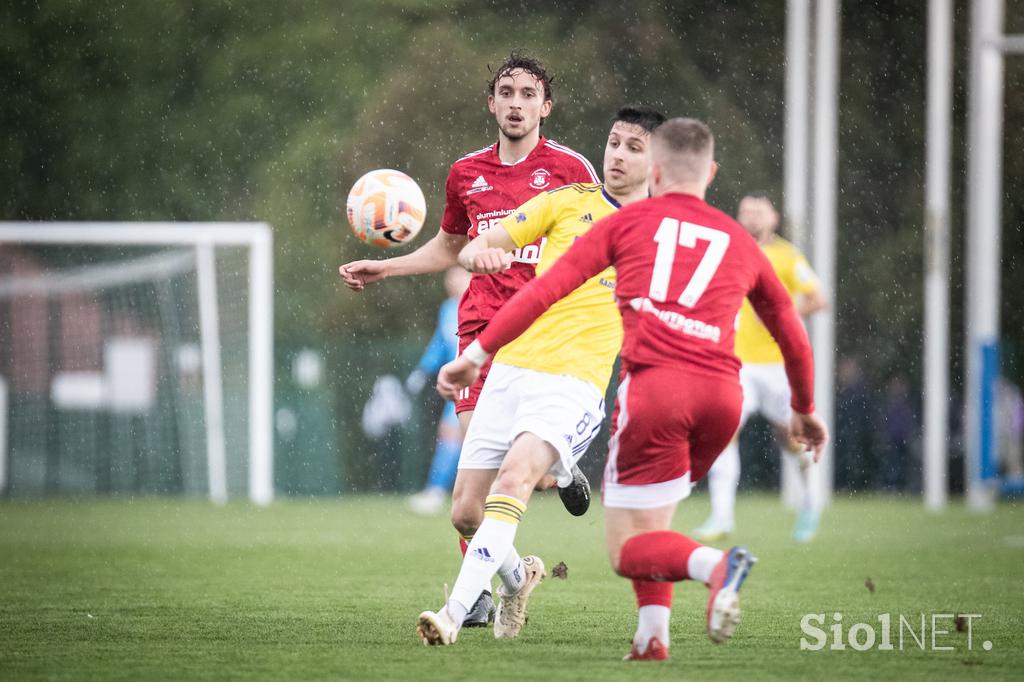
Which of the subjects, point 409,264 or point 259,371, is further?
point 259,371

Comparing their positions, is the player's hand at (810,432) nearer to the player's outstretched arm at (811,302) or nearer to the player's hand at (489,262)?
the player's hand at (489,262)

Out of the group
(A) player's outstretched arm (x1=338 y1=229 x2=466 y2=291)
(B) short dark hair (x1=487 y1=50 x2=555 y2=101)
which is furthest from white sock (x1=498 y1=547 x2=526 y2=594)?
(B) short dark hair (x1=487 y1=50 x2=555 y2=101)

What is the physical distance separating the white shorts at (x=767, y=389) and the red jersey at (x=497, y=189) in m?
5.20

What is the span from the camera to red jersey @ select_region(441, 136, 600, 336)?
7.11m

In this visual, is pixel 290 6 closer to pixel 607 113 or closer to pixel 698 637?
pixel 607 113

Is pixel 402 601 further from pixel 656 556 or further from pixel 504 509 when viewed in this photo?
pixel 656 556

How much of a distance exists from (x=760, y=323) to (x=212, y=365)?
739 cm

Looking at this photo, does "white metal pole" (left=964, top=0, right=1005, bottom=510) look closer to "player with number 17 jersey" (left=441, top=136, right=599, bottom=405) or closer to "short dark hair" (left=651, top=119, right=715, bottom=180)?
"player with number 17 jersey" (left=441, top=136, right=599, bottom=405)

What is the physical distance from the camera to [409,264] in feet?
23.8

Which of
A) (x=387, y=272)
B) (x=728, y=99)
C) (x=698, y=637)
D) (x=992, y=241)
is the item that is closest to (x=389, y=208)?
(x=387, y=272)

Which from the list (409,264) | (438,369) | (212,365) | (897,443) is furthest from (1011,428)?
(409,264)

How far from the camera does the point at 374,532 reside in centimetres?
1290

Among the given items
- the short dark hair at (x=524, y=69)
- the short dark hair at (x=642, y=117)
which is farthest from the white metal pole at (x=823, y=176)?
the short dark hair at (x=642, y=117)

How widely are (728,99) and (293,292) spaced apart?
8.75m
